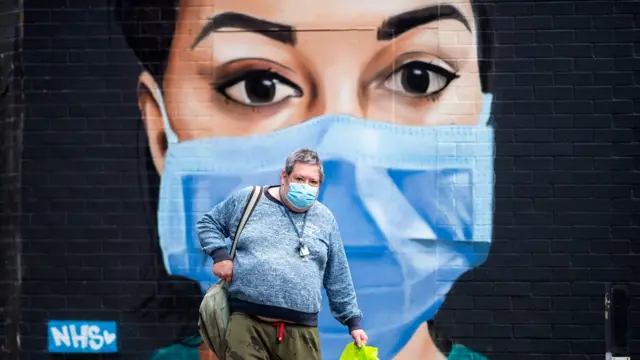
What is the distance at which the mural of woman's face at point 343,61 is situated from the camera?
6297 mm

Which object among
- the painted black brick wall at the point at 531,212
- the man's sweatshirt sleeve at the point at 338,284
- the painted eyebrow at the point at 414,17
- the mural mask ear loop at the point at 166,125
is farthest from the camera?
the mural mask ear loop at the point at 166,125

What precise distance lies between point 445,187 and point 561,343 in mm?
1337

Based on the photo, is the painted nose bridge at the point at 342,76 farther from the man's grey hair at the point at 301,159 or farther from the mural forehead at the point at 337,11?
the man's grey hair at the point at 301,159

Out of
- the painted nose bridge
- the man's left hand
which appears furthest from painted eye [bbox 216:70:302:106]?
the man's left hand

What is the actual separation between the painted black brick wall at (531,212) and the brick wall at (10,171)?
209 mm

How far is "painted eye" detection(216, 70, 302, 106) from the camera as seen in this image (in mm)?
6359

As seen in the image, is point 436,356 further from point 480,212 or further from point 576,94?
point 576,94

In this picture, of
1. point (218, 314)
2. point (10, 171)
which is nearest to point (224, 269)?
point (218, 314)

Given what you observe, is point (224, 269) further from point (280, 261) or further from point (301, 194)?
point (301, 194)

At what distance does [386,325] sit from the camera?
6309 mm

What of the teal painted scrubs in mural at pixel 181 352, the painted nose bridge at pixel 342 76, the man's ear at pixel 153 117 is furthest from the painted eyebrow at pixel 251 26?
the teal painted scrubs in mural at pixel 181 352

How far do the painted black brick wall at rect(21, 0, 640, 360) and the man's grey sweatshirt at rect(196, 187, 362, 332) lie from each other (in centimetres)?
191

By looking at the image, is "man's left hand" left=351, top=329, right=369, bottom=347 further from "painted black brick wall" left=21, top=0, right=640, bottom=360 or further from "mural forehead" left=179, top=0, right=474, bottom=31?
"mural forehead" left=179, top=0, right=474, bottom=31

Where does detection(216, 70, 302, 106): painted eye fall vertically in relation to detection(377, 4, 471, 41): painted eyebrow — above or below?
below
